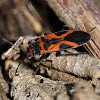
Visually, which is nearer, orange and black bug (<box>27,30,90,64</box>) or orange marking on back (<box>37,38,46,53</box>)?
orange and black bug (<box>27,30,90,64</box>)

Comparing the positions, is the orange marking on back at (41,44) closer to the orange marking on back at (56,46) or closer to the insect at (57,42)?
the insect at (57,42)

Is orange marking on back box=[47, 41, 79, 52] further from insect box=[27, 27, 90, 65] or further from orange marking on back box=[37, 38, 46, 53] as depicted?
orange marking on back box=[37, 38, 46, 53]

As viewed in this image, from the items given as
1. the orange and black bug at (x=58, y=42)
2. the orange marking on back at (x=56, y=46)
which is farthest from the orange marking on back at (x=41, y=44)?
the orange marking on back at (x=56, y=46)

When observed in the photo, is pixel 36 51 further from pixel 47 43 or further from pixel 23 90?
pixel 23 90

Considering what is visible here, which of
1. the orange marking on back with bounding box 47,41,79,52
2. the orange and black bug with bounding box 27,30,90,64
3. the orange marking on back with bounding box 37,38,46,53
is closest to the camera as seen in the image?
the orange and black bug with bounding box 27,30,90,64

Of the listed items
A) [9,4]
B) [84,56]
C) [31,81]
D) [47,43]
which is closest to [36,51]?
[47,43]

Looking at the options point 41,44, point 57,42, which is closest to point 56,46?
point 57,42

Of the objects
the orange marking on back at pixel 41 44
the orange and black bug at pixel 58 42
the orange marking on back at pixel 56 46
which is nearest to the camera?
the orange and black bug at pixel 58 42

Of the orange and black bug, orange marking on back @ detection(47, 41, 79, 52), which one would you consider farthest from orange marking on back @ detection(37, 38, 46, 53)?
orange marking on back @ detection(47, 41, 79, 52)
